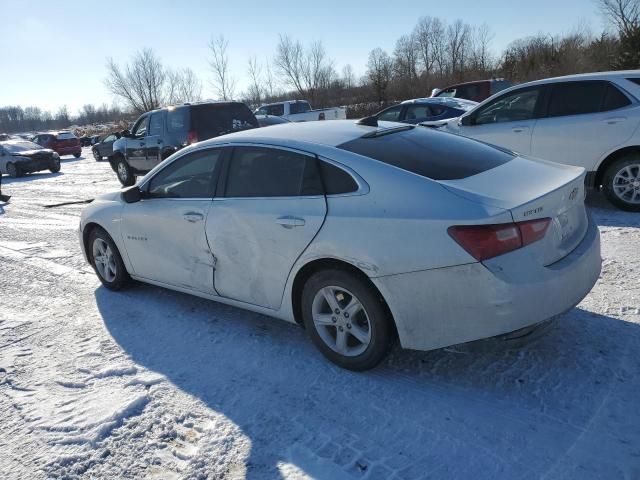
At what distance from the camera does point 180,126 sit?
11.0m

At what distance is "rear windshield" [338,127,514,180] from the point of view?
3.21m

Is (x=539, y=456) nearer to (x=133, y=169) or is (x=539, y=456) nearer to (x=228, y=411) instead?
(x=228, y=411)

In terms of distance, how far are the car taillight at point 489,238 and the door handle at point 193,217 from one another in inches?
80.3

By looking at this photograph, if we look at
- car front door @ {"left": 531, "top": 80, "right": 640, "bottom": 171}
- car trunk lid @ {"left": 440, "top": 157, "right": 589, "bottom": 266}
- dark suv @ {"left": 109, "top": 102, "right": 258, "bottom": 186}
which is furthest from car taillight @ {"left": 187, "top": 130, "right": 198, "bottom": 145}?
car trunk lid @ {"left": 440, "top": 157, "right": 589, "bottom": 266}

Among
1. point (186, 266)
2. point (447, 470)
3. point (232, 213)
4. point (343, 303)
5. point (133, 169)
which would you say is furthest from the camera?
point (133, 169)

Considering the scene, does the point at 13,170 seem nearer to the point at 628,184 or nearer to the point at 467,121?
the point at 467,121

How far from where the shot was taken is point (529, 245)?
276 centimetres

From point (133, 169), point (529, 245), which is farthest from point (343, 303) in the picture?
point (133, 169)

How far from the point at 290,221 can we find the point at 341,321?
28.5 inches

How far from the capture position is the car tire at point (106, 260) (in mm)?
4988

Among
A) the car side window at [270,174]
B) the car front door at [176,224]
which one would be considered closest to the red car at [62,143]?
the car front door at [176,224]

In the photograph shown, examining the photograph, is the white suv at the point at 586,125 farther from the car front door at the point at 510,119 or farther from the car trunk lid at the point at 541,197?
the car trunk lid at the point at 541,197

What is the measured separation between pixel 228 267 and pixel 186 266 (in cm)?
54

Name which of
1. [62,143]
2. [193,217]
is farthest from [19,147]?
[193,217]
